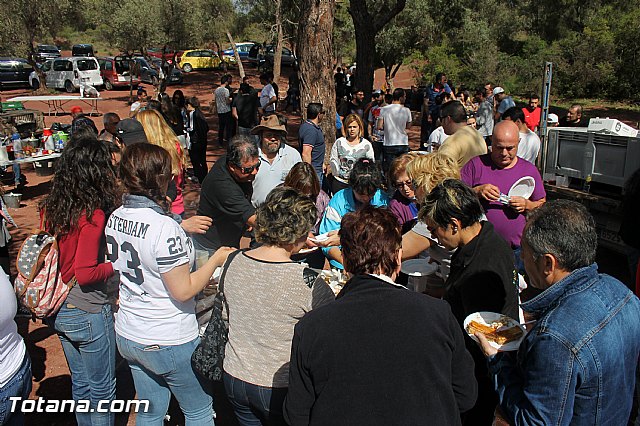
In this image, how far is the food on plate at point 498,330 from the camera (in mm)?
2361

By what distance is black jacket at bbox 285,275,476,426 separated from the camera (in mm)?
1802

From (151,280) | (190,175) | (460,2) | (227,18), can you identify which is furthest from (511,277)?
(227,18)

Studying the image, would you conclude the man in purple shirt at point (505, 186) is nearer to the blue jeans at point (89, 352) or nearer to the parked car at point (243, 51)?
the blue jeans at point (89, 352)

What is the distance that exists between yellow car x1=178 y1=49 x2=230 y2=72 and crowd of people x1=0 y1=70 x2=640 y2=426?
32422 mm

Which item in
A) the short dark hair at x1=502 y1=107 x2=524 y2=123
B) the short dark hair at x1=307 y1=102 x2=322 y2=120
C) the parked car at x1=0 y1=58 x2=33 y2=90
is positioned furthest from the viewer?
the parked car at x1=0 y1=58 x2=33 y2=90

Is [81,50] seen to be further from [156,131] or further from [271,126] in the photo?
[271,126]

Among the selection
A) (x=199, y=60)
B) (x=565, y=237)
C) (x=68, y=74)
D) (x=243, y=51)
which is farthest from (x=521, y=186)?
(x=243, y=51)

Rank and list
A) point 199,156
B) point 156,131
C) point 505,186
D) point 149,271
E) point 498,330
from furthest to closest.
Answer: point 199,156, point 156,131, point 505,186, point 149,271, point 498,330

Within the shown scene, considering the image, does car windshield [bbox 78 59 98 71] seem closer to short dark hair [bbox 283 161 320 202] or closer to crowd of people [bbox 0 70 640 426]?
crowd of people [bbox 0 70 640 426]

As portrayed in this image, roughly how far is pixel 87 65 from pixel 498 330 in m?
29.1

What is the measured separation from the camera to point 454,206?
8.86ft

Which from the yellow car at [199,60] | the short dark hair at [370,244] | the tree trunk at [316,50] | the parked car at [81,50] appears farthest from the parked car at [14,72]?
the short dark hair at [370,244]

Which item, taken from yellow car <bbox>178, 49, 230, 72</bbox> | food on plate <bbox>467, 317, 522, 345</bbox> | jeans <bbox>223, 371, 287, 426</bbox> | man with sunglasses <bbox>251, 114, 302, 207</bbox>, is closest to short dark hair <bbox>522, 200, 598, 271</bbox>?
food on plate <bbox>467, 317, 522, 345</bbox>

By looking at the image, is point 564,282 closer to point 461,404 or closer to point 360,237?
point 461,404
